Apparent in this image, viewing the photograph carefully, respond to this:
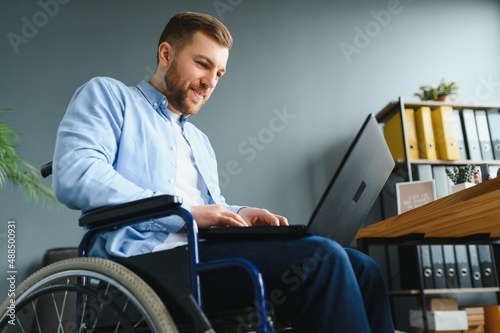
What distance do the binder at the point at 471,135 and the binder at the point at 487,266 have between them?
1.82 ft

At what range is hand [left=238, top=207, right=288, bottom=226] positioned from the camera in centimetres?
129

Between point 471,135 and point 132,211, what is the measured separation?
2.67 metres

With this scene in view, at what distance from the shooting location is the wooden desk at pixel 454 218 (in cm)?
120

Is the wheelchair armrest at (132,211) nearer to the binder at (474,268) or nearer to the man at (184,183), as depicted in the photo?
the man at (184,183)

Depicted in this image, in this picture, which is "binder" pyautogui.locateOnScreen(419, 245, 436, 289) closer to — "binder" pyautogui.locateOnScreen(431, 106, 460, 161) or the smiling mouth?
"binder" pyautogui.locateOnScreen(431, 106, 460, 161)

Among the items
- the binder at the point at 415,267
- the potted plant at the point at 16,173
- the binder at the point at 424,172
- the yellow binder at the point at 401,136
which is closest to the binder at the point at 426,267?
the binder at the point at 415,267

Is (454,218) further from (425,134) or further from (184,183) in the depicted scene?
(425,134)

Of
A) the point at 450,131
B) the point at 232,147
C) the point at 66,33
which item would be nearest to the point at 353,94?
the point at 450,131

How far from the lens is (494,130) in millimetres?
3111

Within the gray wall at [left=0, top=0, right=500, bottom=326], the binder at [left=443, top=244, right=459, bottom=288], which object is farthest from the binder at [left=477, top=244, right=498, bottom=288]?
the gray wall at [left=0, top=0, right=500, bottom=326]

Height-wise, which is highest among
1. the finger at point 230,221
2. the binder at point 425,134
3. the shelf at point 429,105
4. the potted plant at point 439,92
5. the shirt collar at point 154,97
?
the potted plant at point 439,92

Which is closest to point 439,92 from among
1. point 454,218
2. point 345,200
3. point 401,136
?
point 401,136

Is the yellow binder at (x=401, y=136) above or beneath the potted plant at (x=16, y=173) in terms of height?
above

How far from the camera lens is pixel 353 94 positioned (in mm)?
3367
